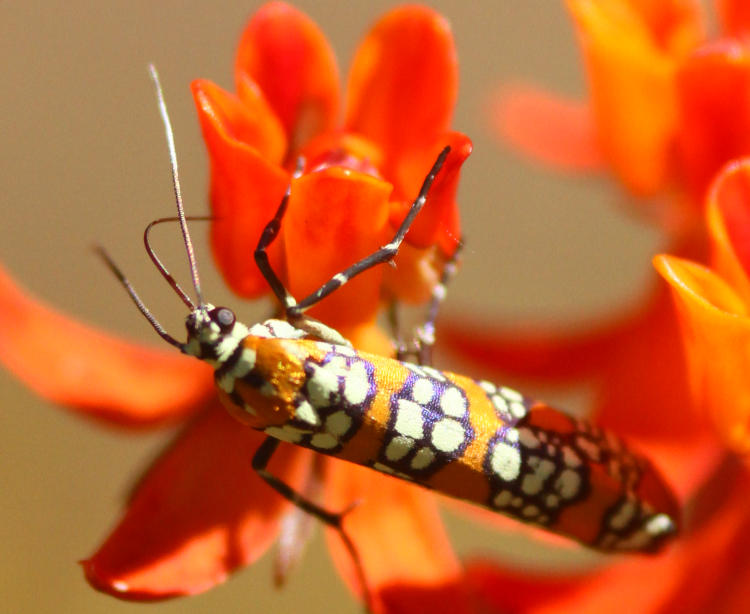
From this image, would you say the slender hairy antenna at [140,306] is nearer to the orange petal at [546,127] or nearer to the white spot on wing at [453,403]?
the white spot on wing at [453,403]

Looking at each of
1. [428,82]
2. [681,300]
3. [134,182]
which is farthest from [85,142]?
[681,300]

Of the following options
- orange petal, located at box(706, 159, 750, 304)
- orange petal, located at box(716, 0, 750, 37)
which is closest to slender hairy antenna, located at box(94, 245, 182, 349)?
orange petal, located at box(706, 159, 750, 304)

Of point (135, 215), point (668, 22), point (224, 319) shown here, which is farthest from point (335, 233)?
point (135, 215)

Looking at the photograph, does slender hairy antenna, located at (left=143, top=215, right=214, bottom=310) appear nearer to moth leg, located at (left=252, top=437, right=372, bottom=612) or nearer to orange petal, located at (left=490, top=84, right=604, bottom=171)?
moth leg, located at (left=252, top=437, right=372, bottom=612)

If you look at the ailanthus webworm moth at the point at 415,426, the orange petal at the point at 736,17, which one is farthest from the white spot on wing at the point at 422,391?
the orange petal at the point at 736,17

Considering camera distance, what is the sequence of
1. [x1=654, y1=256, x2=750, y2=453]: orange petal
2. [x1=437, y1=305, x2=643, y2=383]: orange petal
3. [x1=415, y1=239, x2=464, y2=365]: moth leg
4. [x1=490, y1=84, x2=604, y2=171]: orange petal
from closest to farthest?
[x1=654, y1=256, x2=750, y2=453]: orange petal < [x1=415, y1=239, x2=464, y2=365]: moth leg < [x1=437, y1=305, x2=643, y2=383]: orange petal < [x1=490, y1=84, x2=604, y2=171]: orange petal

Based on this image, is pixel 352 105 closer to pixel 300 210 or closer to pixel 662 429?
pixel 300 210
